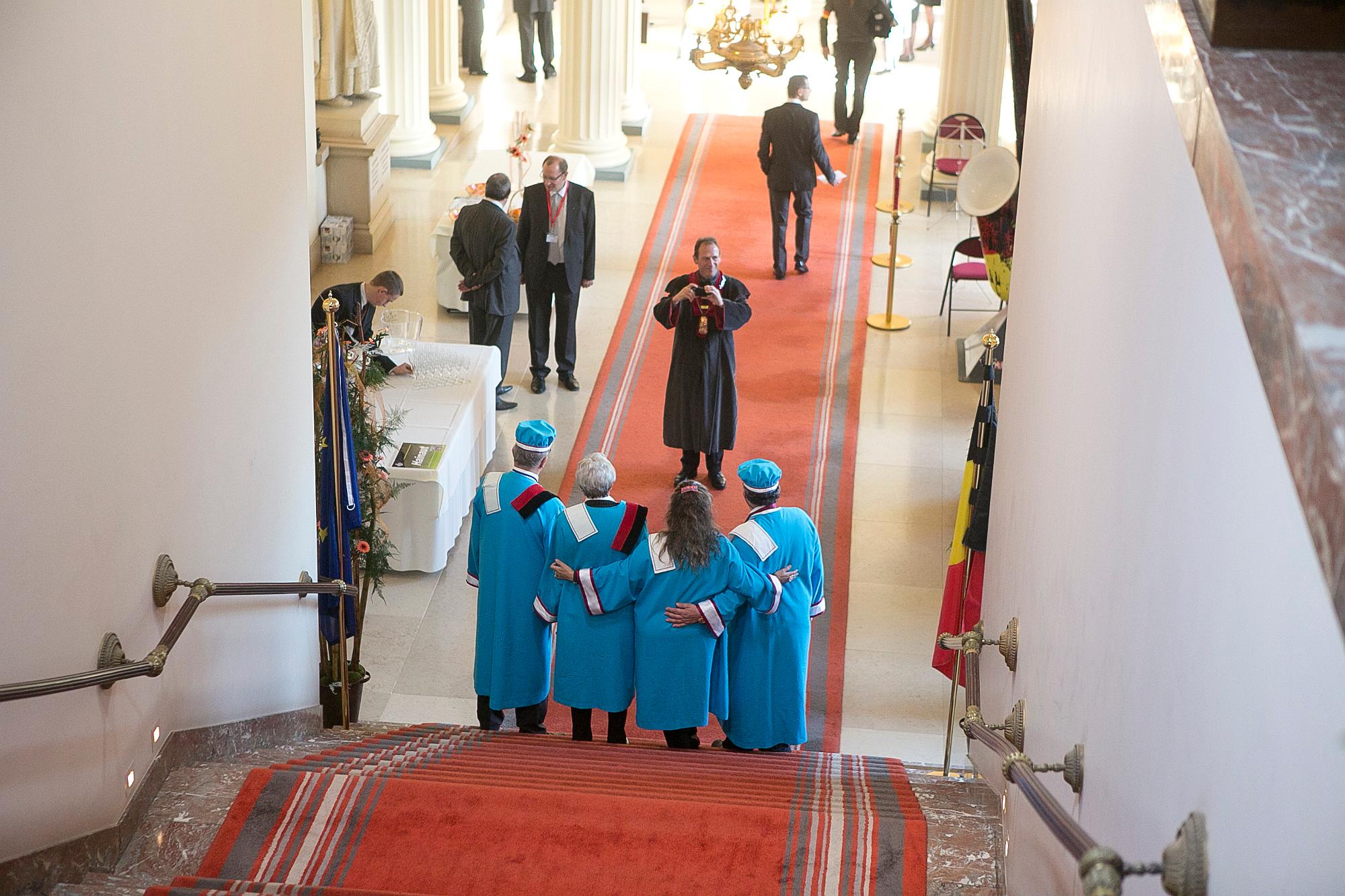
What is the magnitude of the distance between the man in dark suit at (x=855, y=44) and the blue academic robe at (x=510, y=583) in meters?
10.5

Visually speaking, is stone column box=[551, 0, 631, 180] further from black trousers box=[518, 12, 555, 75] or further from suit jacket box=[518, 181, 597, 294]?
suit jacket box=[518, 181, 597, 294]

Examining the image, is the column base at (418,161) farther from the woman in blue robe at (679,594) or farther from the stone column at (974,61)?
the woman in blue robe at (679,594)

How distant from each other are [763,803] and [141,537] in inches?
76.0

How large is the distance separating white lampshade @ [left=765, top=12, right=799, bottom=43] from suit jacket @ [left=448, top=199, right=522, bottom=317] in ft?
10.5

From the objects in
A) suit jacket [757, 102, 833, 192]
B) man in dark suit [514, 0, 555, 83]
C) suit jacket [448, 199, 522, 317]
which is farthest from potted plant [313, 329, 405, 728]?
man in dark suit [514, 0, 555, 83]

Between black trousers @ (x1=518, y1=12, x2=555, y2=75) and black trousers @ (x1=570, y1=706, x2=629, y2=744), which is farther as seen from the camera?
black trousers @ (x1=518, y1=12, x2=555, y2=75)

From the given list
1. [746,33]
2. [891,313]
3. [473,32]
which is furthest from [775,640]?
[473,32]

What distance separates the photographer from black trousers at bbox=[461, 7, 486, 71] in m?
17.7

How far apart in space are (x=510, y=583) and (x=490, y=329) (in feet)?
12.4

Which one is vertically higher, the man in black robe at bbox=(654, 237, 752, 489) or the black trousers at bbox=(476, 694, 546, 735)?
the man in black robe at bbox=(654, 237, 752, 489)

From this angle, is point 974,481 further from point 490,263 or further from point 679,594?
point 490,263

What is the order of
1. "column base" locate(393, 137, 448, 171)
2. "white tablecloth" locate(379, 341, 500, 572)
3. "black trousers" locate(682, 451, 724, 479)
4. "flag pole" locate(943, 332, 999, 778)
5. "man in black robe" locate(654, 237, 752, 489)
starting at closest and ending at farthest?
"flag pole" locate(943, 332, 999, 778), "white tablecloth" locate(379, 341, 500, 572), "man in black robe" locate(654, 237, 752, 489), "black trousers" locate(682, 451, 724, 479), "column base" locate(393, 137, 448, 171)

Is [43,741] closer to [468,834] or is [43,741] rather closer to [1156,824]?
[468,834]

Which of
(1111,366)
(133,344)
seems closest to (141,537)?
(133,344)
